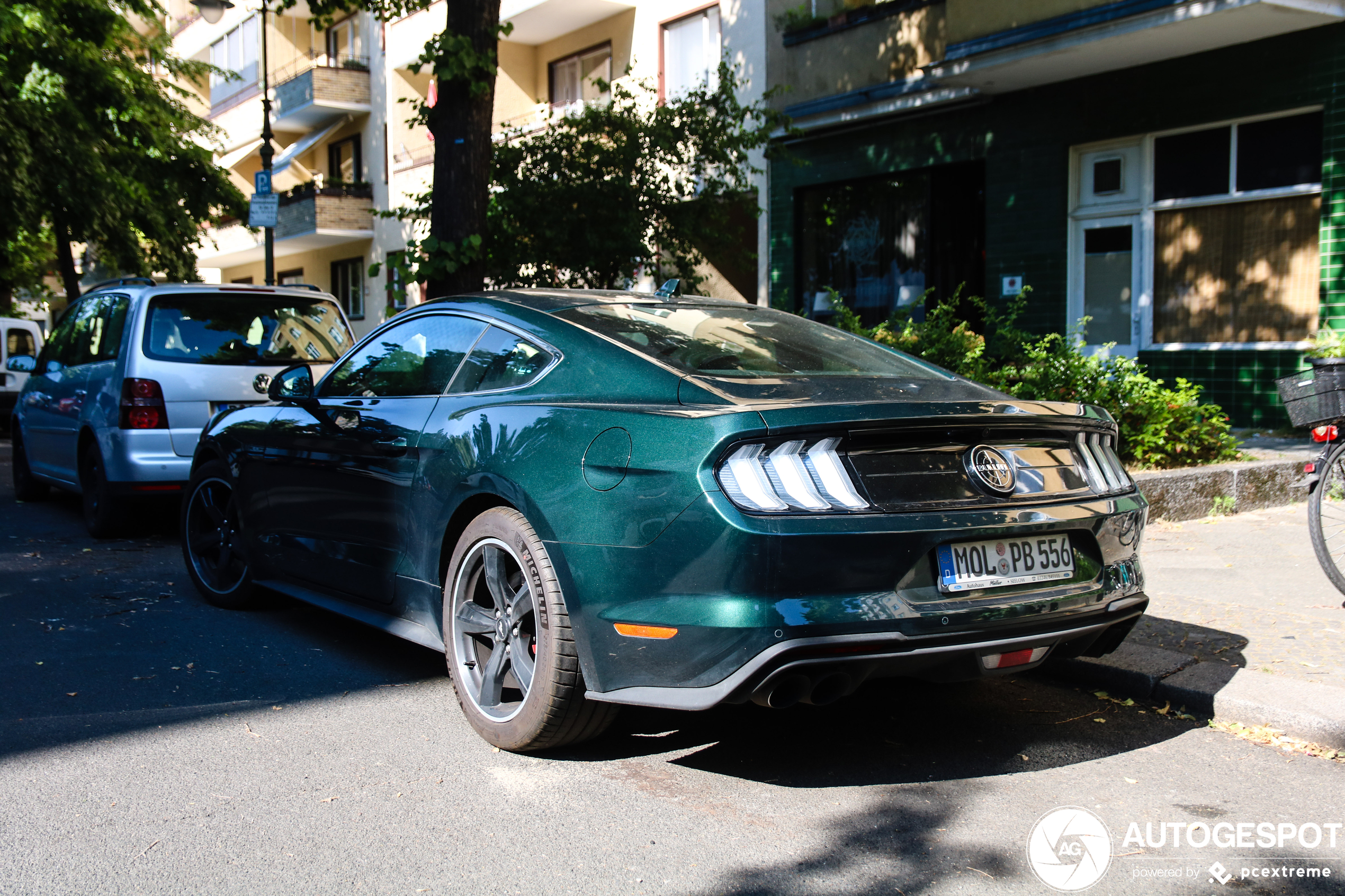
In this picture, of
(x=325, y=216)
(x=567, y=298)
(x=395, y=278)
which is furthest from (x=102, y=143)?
(x=567, y=298)

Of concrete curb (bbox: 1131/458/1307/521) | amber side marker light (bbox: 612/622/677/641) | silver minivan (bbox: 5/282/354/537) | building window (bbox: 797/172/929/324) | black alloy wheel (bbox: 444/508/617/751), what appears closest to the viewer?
amber side marker light (bbox: 612/622/677/641)

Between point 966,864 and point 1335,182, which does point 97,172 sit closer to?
point 1335,182

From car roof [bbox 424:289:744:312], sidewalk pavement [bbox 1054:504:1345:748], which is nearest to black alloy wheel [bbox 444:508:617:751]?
car roof [bbox 424:289:744:312]

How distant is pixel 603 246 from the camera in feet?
39.9

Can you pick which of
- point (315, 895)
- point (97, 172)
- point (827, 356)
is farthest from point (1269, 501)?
point (97, 172)

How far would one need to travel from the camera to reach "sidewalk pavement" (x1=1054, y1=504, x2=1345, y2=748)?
4.12 metres

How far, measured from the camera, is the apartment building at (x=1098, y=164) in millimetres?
12117

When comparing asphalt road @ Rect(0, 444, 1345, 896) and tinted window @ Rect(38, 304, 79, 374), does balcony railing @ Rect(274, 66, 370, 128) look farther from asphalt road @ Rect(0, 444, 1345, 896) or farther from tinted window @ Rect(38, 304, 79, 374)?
asphalt road @ Rect(0, 444, 1345, 896)

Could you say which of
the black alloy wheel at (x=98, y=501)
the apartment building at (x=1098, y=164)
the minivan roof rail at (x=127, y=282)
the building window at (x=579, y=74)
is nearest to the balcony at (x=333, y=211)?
the building window at (x=579, y=74)

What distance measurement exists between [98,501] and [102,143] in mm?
15933

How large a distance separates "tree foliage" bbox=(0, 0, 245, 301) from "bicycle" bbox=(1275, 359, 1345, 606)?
60.7ft

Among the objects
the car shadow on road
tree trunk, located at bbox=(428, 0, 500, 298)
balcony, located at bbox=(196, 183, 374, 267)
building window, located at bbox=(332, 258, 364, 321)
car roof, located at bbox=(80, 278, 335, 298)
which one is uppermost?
balcony, located at bbox=(196, 183, 374, 267)

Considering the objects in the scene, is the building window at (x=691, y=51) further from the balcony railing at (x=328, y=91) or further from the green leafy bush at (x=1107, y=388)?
the balcony railing at (x=328, y=91)

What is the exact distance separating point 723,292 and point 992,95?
6411 mm
